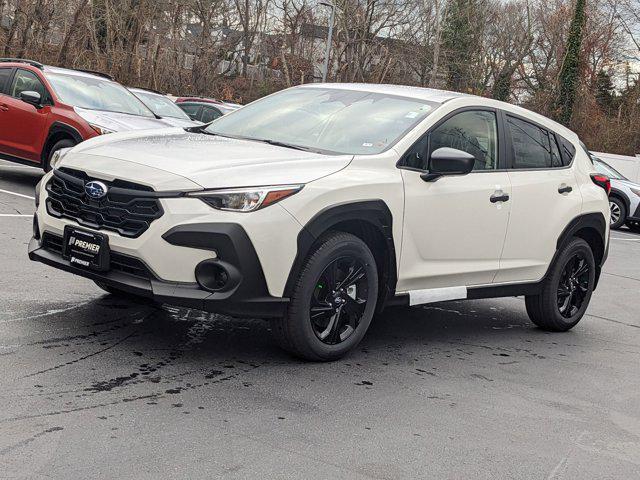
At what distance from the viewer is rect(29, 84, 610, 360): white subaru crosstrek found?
521cm

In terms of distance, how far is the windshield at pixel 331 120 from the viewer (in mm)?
6266

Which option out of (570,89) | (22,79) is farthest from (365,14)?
(22,79)

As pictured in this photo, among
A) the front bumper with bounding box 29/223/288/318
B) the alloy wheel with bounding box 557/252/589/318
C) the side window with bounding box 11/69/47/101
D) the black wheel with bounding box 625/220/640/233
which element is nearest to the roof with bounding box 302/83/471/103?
the alloy wheel with bounding box 557/252/589/318

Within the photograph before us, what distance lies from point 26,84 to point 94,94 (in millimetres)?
965

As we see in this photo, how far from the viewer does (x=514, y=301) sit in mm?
9312

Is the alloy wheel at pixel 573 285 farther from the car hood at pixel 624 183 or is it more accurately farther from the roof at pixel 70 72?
the car hood at pixel 624 183

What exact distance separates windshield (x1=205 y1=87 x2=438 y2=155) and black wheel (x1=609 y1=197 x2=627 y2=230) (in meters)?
16.7

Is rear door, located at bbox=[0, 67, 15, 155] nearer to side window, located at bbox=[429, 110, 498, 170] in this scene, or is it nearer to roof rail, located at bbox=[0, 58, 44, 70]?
roof rail, located at bbox=[0, 58, 44, 70]

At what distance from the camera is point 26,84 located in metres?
13.9

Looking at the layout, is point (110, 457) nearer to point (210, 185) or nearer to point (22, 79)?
point (210, 185)

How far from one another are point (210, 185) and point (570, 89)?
48.1 meters

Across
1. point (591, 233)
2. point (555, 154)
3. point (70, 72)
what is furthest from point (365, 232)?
point (70, 72)

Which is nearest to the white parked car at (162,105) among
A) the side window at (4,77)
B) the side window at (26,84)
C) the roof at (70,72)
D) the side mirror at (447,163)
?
the roof at (70,72)

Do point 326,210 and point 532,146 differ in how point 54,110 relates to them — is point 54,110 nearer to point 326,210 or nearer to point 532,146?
point 532,146
